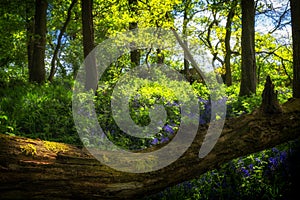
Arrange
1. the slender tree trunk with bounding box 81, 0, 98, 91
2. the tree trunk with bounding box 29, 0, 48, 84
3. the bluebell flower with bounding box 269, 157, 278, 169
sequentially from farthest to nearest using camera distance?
1. the tree trunk with bounding box 29, 0, 48, 84
2. the slender tree trunk with bounding box 81, 0, 98, 91
3. the bluebell flower with bounding box 269, 157, 278, 169

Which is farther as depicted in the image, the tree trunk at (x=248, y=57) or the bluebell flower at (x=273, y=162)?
the tree trunk at (x=248, y=57)

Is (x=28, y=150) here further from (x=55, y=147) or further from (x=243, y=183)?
(x=243, y=183)

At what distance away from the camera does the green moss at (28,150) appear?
3484 millimetres

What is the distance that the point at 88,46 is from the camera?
12312 mm

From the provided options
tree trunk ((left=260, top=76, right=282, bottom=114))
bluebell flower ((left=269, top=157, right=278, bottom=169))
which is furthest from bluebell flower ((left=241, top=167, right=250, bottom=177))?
tree trunk ((left=260, top=76, right=282, bottom=114))

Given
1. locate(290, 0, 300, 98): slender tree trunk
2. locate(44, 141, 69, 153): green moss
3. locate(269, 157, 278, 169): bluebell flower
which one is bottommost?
locate(269, 157, 278, 169): bluebell flower

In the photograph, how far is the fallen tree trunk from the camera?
335 cm

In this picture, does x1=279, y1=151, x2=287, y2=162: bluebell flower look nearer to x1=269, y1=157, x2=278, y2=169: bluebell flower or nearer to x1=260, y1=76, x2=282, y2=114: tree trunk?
x1=269, y1=157, x2=278, y2=169: bluebell flower

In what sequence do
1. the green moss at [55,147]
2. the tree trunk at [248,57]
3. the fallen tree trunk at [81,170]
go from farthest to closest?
the tree trunk at [248,57] < the green moss at [55,147] < the fallen tree trunk at [81,170]

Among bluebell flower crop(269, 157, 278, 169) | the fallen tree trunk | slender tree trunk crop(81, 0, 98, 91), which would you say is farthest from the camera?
slender tree trunk crop(81, 0, 98, 91)

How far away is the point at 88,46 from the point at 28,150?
919cm

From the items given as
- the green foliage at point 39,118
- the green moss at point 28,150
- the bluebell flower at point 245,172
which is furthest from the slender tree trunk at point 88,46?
the green moss at point 28,150

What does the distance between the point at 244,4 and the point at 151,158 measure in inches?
383

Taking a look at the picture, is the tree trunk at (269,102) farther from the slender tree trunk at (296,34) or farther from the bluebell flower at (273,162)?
the slender tree trunk at (296,34)
